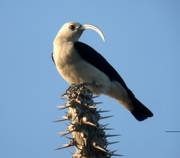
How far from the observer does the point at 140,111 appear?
32.6 feet

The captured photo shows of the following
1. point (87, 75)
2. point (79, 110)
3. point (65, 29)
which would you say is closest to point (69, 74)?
point (87, 75)

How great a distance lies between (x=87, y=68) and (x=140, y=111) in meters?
1.29

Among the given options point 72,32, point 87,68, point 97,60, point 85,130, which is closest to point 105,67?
point 97,60

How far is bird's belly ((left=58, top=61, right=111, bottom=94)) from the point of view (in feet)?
30.6

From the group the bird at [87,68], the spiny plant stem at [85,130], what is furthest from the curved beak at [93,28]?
the spiny plant stem at [85,130]

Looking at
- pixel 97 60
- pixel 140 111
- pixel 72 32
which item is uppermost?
pixel 72 32

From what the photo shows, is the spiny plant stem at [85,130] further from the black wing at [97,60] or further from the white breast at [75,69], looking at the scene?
the black wing at [97,60]

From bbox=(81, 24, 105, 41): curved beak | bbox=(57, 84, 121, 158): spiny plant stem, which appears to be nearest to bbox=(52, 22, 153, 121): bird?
bbox=(81, 24, 105, 41): curved beak

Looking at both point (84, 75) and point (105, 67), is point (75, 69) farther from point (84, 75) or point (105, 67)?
point (105, 67)

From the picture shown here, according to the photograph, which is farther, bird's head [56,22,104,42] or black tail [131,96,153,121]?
black tail [131,96,153,121]

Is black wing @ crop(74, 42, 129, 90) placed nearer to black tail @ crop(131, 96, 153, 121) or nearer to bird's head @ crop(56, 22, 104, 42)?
bird's head @ crop(56, 22, 104, 42)

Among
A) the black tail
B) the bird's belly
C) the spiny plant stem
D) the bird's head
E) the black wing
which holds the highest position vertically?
the bird's head

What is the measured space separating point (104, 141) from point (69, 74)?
491 cm

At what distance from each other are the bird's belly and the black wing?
0.17m
